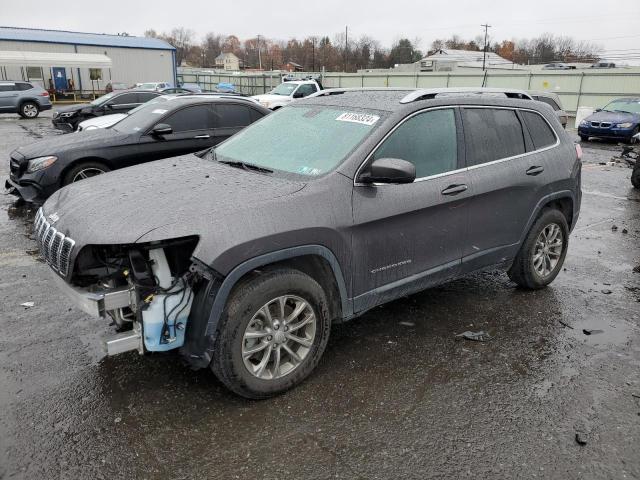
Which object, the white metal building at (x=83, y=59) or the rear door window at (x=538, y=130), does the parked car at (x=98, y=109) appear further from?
the white metal building at (x=83, y=59)

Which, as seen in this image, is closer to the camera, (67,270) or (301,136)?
(67,270)

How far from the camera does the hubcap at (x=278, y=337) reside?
307cm

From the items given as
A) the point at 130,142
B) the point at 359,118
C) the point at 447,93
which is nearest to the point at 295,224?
the point at 359,118

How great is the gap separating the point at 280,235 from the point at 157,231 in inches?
27.1

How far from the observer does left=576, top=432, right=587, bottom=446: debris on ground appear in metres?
2.88

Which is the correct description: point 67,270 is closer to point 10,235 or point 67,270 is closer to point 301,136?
point 301,136

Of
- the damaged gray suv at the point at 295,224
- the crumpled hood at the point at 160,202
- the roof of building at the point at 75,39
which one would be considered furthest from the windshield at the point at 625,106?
the roof of building at the point at 75,39

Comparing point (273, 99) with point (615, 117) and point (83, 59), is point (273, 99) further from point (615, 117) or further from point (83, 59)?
point (83, 59)

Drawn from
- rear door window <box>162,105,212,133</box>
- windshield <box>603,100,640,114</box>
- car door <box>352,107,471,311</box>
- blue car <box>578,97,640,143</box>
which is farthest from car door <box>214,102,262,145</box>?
windshield <box>603,100,640,114</box>

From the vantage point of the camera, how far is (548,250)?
4.99 meters

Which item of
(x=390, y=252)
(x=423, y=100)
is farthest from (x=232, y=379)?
(x=423, y=100)

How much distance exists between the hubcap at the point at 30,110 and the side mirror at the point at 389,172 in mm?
25675

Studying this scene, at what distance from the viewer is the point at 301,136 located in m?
3.92

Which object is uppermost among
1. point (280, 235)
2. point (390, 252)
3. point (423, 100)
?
point (423, 100)
